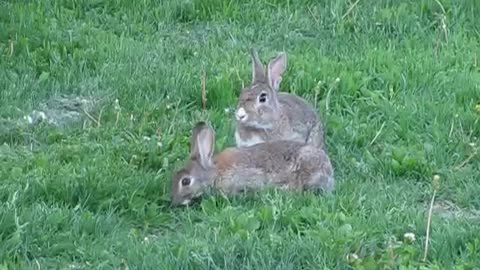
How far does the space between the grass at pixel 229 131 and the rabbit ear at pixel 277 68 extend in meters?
0.34

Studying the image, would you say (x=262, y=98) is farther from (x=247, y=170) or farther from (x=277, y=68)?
(x=247, y=170)

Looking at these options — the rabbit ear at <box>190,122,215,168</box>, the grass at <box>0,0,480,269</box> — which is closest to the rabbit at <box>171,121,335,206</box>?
the rabbit ear at <box>190,122,215,168</box>

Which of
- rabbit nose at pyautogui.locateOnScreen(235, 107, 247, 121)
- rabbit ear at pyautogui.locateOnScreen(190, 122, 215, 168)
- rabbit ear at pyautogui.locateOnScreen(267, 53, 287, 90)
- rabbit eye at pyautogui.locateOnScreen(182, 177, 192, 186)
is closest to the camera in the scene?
rabbit eye at pyautogui.locateOnScreen(182, 177, 192, 186)

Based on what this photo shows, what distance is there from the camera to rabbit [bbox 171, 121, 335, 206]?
7.09 meters

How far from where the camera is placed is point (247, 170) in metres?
7.16

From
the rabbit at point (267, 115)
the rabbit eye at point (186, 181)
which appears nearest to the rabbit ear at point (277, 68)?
the rabbit at point (267, 115)

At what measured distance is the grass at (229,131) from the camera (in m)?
6.25

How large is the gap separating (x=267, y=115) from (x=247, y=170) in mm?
784

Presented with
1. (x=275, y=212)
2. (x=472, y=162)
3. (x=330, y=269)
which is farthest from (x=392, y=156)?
(x=330, y=269)

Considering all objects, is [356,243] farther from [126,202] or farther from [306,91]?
[306,91]

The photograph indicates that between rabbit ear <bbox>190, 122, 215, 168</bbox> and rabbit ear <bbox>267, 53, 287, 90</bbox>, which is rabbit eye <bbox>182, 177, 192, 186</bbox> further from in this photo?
rabbit ear <bbox>267, 53, 287, 90</bbox>

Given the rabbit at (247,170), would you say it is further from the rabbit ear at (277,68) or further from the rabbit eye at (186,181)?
the rabbit ear at (277,68)

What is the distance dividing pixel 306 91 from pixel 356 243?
8.59 ft

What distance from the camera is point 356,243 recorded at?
6230 mm
